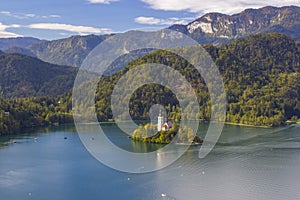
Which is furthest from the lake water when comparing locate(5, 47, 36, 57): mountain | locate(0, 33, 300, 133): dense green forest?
locate(5, 47, 36, 57): mountain

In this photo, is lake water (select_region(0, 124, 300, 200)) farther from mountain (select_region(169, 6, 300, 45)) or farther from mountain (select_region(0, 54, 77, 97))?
mountain (select_region(169, 6, 300, 45))

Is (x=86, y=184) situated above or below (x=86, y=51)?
below

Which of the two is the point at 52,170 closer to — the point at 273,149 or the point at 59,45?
the point at 273,149

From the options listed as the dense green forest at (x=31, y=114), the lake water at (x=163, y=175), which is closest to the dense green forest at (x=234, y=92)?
the dense green forest at (x=31, y=114)

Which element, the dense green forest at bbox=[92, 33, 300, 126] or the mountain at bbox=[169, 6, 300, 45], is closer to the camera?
the dense green forest at bbox=[92, 33, 300, 126]

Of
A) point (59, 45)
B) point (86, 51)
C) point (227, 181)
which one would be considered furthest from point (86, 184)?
point (59, 45)

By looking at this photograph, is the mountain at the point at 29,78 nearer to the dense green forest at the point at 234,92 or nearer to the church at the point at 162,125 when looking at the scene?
the dense green forest at the point at 234,92
